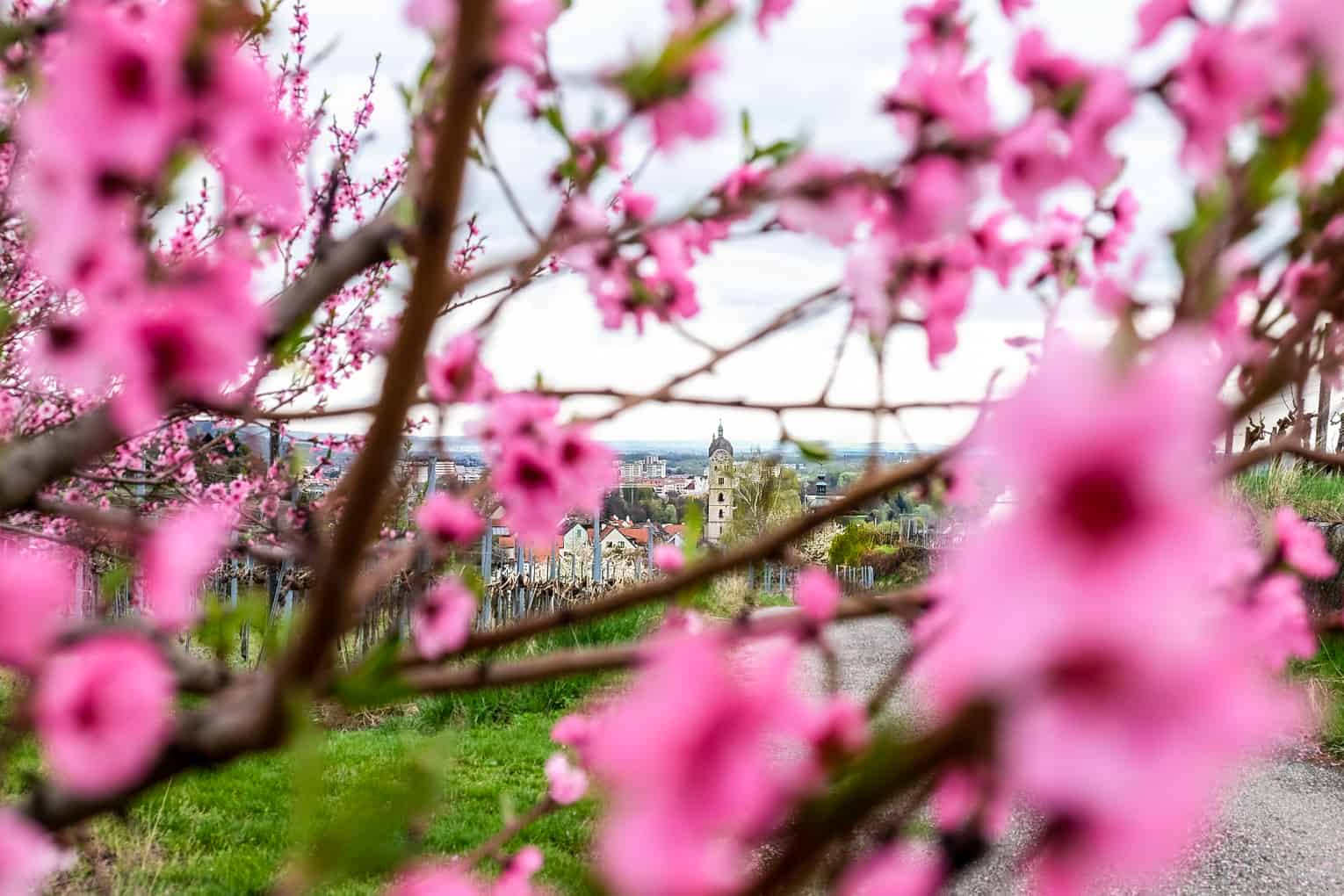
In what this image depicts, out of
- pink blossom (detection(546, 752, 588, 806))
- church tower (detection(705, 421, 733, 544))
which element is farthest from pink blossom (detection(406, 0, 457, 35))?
church tower (detection(705, 421, 733, 544))

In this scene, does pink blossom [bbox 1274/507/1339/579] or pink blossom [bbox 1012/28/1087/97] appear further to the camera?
pink blossom [bbox 1274/507/1339/579]

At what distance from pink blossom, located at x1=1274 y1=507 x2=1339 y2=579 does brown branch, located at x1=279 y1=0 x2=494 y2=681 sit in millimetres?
923

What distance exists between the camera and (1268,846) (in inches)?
196

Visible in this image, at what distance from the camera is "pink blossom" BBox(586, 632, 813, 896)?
1.09 feet

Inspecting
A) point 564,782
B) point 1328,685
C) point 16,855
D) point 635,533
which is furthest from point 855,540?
point 635,533

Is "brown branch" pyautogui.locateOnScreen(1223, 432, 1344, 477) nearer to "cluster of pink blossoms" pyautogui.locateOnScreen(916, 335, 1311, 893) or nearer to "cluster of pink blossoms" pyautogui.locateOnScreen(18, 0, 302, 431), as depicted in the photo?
"cluster of pink blossoms" pyautogui.locateOnScreen(916, 335, 1311, 893)

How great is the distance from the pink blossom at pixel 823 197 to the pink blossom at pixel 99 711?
61cm

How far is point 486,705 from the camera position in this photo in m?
7.29

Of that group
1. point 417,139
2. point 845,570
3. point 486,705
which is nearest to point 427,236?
point 417,139

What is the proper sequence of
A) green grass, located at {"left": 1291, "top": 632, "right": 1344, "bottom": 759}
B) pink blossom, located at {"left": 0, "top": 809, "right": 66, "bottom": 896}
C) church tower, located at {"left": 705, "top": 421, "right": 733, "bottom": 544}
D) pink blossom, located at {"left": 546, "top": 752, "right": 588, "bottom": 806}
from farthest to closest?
church tower, located at {"left": 705, "top": 421, "right": 733, "bottom": 544}
green grass, located at {"left": 1291, "top": 632, "right": 1344, "bottom": 759}
pink blossom, located at {"left": 546, "top": 752, "right": 588, "bottom": 806}
pink blossom, located at {"left": 0, "top": 809, "right": 66, "bottom": 896}

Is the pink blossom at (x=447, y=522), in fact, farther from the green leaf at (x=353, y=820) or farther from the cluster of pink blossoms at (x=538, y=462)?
the green leaf at (x=353, y=820)

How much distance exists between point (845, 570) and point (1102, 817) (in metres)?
17.6

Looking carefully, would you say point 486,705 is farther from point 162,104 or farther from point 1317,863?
point 162,104

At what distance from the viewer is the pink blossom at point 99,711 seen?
1.73ft
